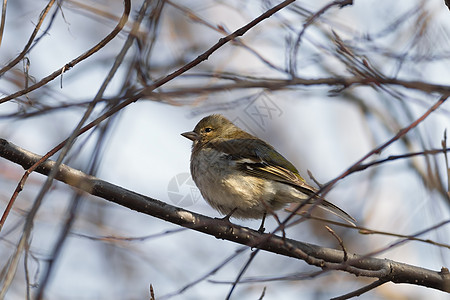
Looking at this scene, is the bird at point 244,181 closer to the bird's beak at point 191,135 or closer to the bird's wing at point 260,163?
the bird's wing at point 260,163

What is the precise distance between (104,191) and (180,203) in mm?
1020

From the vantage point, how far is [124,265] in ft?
29.4

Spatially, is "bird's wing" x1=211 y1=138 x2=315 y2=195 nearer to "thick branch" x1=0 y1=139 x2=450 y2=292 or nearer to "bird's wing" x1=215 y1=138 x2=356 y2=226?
"bird's wing" x1=215 y1=138 x2=356 y2=226

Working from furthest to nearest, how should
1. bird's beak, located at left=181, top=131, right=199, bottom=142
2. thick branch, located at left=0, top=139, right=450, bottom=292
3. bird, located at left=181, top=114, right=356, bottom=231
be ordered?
1. bird's beak, located at left=181, top=131, right=199, bottom=142
2. bird, located at left=181, top=114, right=356, bottom=231
3. thick branch, located at left=0, top=139, right=450, bottom=292

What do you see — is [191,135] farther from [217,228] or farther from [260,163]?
[217,228]

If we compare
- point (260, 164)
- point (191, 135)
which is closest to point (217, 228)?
point (260, 164)

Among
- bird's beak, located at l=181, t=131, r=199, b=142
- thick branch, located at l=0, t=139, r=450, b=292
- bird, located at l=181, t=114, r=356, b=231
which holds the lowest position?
thick branch, located at l=0, t=139, r=450, b=292

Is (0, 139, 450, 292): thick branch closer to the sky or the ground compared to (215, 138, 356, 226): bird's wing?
closer to the ground

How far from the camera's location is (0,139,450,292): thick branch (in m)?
3.39

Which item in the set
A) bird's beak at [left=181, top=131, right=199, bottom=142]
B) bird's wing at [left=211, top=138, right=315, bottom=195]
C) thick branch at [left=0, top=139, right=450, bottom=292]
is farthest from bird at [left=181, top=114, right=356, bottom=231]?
thick branch at [left=0, top=139, right=450, bottom=292]

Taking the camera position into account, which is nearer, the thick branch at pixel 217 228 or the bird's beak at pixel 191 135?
the thick branch at pixel 217 228

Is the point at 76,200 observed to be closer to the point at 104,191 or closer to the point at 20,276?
the point at 104,191

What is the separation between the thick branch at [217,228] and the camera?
11.1 feet

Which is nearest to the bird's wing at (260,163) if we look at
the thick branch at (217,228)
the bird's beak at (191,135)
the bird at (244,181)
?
the bird at (244,181)
